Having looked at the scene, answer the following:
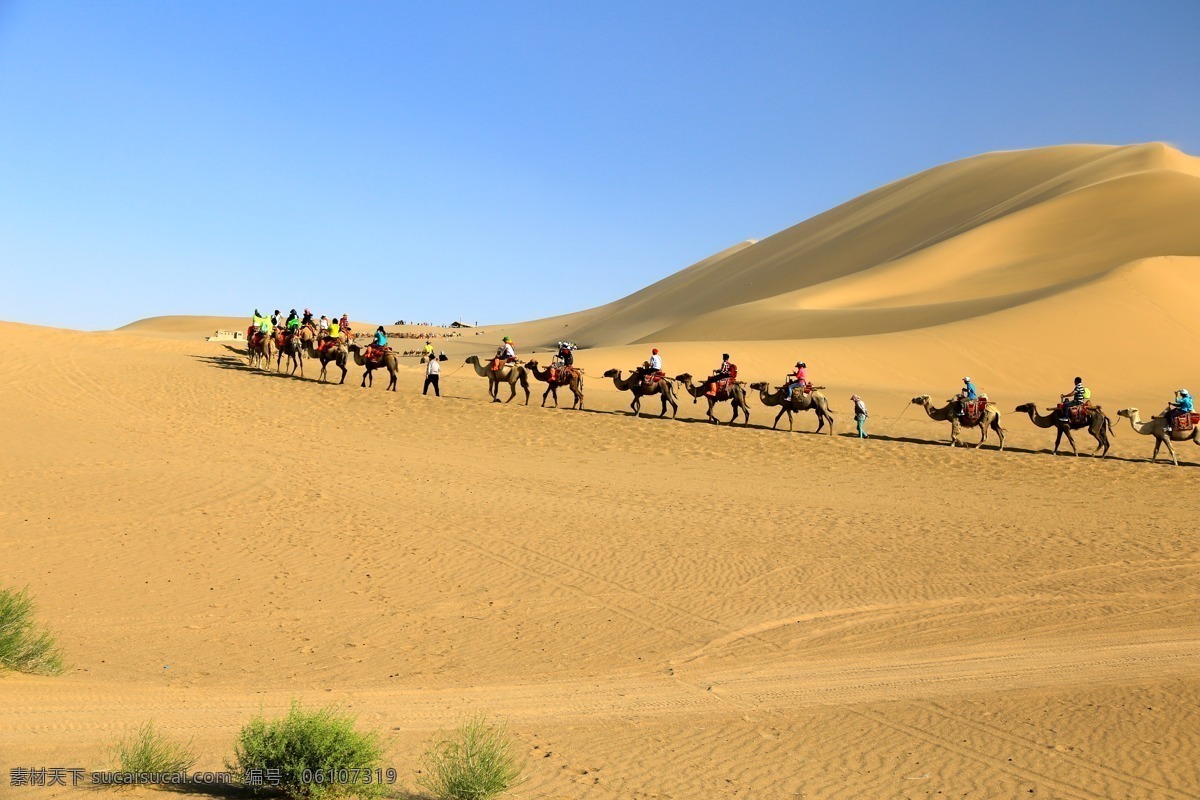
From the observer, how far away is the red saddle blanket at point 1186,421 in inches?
1028

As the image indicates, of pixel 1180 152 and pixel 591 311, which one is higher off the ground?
pixel 1180 152

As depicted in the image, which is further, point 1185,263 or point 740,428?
point 1185,263

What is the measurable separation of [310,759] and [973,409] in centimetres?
2441

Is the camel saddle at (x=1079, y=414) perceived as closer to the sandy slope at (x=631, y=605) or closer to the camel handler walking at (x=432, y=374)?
the sandy slope at (x=631, y=605)

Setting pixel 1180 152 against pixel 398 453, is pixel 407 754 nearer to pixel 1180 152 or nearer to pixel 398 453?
pixel 398 453

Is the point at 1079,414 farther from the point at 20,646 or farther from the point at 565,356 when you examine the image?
the point at 20,646

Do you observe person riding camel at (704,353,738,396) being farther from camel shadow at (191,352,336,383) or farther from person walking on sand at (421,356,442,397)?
camel shadow at (191,352,336,383)

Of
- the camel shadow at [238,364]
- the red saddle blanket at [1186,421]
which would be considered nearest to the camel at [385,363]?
the camel shadow at [238,364]

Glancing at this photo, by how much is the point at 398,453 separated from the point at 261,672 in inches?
553

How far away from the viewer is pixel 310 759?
248 inches

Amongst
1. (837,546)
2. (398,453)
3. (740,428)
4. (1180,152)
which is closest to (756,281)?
(1180,152)

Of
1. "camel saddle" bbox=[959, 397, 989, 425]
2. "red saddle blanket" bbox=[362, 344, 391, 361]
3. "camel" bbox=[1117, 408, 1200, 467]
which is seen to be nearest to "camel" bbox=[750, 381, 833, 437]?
"camel saddle" bbox=[959, 397, 989, 425]

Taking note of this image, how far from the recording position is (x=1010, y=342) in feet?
154

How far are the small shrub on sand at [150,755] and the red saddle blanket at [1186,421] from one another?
25325mm
